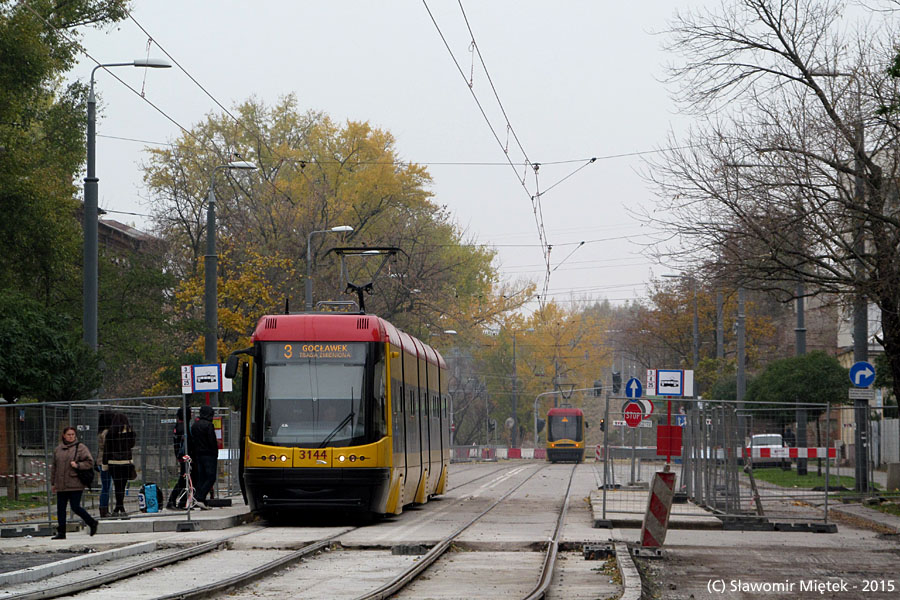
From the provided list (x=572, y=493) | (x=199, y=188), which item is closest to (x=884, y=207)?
(x=572, y=493)

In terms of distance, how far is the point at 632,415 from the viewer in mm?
25375

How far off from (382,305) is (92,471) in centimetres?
3328

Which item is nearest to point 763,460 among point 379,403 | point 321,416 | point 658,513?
point 658,513

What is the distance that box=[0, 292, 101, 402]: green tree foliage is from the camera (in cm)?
2580

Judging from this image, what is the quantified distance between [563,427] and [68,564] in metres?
60.2

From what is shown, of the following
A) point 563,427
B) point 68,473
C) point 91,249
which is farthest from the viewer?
point 563,427

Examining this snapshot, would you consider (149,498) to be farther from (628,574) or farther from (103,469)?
(628,574)

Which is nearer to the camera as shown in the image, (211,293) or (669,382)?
(669,382)

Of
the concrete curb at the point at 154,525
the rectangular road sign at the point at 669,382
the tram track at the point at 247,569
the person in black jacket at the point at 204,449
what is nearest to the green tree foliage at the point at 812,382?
the rectangular road sign at the point at 669,382

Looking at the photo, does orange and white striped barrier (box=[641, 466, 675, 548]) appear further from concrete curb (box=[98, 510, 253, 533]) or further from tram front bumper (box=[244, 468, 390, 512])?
concrete curb (box=[98, 510, 253, 533])

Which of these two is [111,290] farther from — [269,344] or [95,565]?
[95,565]

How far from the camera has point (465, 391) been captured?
9369 centimetres

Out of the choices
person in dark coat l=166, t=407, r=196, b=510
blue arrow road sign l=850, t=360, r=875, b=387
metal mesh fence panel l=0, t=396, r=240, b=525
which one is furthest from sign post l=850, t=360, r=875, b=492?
metal mesh fence panel l=0, t=396, r=240, b=525

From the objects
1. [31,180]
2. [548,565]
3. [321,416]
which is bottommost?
[548,565]
